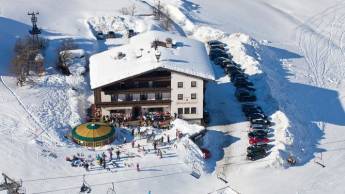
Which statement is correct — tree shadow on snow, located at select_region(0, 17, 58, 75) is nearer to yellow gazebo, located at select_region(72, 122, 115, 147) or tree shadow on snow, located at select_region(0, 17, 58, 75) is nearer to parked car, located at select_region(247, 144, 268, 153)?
yellow gazebo, located at select_region(72, 122, 115, 147)

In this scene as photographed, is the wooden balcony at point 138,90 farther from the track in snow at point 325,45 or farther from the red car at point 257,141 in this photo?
the track in snow at point 325,45

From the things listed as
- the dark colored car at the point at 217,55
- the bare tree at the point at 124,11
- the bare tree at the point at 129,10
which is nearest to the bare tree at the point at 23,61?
the bare tree at the point at 124,11

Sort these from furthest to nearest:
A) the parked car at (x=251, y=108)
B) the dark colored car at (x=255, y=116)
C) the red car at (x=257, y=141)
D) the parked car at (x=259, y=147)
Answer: the parked car at (x=251, y=108), the dark colored car at (x=255, y=116), the red car at (x=257, y=141), the parked car at (x=259, y=147)

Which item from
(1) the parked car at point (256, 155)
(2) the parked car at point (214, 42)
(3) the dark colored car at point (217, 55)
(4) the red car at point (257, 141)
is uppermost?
(2) the parked car at point (214, 42)

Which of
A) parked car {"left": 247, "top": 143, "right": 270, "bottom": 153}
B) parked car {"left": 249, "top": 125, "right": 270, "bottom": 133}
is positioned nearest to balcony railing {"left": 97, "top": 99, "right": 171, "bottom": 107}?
parked car {"left": 249, "top": 125, "right": 270, "bottom": 133}

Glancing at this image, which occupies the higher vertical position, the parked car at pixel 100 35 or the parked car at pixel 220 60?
the parked car at pixel 100 35

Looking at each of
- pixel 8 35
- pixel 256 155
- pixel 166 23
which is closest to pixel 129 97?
pixel 256 155

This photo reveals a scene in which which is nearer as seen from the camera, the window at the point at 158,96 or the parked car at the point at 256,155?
the parked car at the point at 256,155

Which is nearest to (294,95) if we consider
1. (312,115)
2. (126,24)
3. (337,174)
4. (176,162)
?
(312,115)

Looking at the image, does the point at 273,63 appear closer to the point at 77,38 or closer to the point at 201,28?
the point at 201,28
